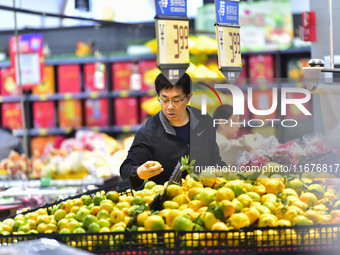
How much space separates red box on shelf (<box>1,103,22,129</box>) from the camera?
910 cm

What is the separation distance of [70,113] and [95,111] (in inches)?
15.6

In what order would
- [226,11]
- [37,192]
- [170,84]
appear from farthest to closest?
[37,192] < [170,84] < [226,11]

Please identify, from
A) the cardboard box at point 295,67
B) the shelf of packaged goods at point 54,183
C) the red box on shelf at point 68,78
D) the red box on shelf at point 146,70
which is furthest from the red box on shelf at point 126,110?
the shelf of packaged goods at point 54,183

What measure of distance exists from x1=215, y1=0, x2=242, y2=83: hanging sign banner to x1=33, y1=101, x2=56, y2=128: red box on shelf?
617 cm

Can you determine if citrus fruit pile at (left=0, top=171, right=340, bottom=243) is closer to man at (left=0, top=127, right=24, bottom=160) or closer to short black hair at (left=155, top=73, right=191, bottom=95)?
short black hair at (left=155, top=73, right=191, bottom=95)

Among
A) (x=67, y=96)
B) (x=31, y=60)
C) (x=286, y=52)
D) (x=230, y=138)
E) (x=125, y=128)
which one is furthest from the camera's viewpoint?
(x=67, y=96)

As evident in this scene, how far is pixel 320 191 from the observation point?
2.60m

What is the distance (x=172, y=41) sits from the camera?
9.23ft

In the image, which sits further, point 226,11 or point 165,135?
point 165,135

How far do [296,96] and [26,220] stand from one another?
1400 mm

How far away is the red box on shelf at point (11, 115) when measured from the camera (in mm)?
9102

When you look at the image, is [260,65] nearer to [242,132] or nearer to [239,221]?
[242,132]

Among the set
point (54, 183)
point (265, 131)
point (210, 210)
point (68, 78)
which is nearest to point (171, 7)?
point (265, 131)

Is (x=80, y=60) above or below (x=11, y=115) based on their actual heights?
above
